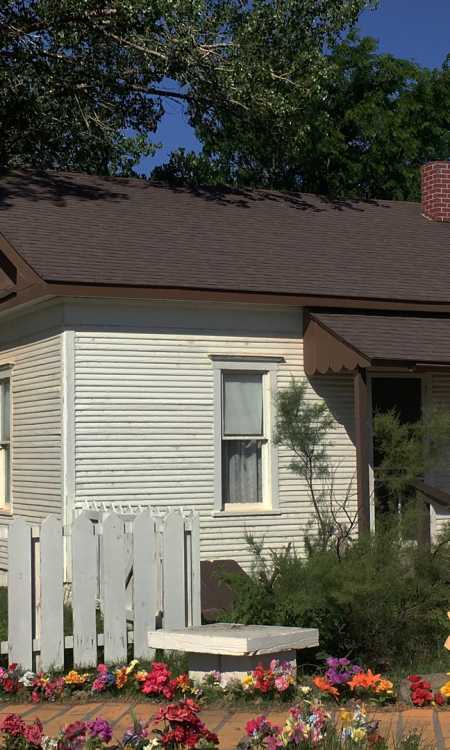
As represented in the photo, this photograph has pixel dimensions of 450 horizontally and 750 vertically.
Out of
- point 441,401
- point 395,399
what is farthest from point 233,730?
point 441,401

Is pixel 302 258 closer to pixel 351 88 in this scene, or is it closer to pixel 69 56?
pixel 69 56

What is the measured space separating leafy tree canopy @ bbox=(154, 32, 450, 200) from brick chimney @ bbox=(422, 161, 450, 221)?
8786 mm

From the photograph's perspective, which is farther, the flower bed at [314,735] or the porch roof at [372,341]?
the porch roof at [372,341]

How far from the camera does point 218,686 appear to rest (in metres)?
7.06

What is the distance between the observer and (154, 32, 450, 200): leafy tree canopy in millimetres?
30859

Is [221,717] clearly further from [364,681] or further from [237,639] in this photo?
[364,681]

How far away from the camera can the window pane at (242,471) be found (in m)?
13.5

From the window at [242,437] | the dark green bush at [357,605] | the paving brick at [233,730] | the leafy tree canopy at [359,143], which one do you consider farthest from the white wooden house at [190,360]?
the leafy tree canopy at [359,143]

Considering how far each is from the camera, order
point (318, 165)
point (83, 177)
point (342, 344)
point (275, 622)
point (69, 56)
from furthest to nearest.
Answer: point (318, 165)
point (69, 56)
point (83, 177)
point (342, 344)
point (275, 622)

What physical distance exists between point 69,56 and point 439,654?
1821cm

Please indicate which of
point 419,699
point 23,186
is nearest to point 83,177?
point 23,186

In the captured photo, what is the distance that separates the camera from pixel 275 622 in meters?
7.75

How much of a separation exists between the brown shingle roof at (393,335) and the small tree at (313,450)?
86 centimetres

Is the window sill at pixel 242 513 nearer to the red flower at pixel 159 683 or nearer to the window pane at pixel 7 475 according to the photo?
the window pane at pixel 7 475
